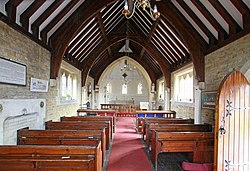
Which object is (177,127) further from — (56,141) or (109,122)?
(56,141)

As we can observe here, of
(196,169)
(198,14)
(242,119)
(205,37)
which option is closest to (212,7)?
(198,14)

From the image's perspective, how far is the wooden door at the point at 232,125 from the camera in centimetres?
370

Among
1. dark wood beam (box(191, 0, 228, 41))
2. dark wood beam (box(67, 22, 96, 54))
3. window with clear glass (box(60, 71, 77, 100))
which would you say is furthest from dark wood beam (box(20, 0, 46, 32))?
window with clear glass (box(60, 71, 77, 100))

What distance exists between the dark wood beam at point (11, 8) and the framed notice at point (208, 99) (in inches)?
197

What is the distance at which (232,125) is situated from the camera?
3754mm

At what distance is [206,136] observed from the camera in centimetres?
469

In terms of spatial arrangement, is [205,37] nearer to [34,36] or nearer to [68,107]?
[34,36]

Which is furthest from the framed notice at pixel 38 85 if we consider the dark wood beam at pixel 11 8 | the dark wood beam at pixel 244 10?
the dark wood beam at pixel 244 10

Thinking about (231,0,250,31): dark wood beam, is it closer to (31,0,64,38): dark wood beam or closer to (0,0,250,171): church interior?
(0,0,250,171): church interior

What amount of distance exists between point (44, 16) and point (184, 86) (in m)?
6.36

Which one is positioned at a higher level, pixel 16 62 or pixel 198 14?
pixel 198 14

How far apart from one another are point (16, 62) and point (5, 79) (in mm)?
585

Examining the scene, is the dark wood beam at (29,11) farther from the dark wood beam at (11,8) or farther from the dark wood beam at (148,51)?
the dark wood beam at (148,51)

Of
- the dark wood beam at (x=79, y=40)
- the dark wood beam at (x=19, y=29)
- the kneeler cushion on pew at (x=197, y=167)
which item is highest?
the dark wood beam at (x=79, y=40)
